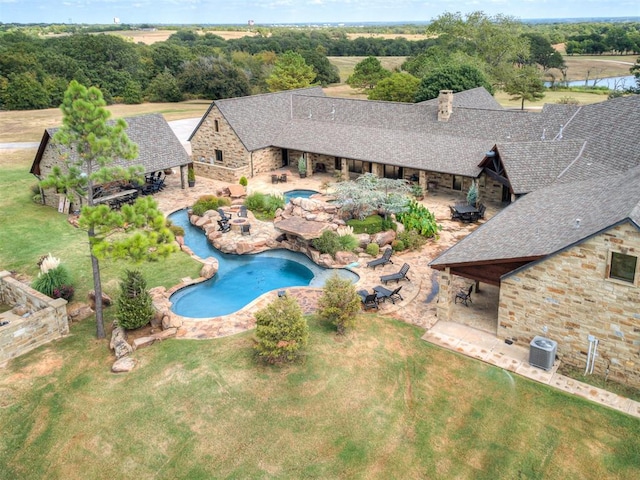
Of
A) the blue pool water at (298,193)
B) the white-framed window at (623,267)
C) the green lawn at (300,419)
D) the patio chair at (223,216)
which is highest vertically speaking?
the white-framed window at (623,267)

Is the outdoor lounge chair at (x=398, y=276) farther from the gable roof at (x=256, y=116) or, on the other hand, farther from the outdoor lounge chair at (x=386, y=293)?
the gable roof at (x=256, y=116)

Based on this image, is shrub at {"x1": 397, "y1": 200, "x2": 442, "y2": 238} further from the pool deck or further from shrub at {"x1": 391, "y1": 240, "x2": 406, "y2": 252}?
shrub at {"x1": 391, "y1": 240, "x2": 406, "y2": 252}

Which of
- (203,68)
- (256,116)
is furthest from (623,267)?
(203,68)

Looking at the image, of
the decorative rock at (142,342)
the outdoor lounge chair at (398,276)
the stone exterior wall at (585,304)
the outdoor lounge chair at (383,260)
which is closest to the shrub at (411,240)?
the outdoor lounge chair at (383,260)

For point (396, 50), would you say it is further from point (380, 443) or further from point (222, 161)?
point (380, 443)

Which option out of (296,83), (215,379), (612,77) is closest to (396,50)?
(612,77)

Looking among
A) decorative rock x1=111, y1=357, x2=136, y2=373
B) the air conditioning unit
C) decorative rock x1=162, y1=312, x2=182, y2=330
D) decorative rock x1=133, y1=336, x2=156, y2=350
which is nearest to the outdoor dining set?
the air conditioning unit
